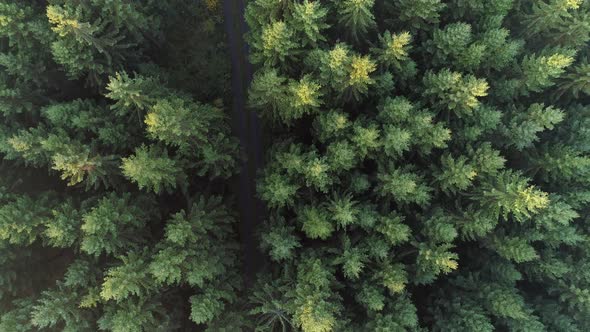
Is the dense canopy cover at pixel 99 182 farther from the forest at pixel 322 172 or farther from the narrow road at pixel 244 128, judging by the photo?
the narrow road at pixel 244 128

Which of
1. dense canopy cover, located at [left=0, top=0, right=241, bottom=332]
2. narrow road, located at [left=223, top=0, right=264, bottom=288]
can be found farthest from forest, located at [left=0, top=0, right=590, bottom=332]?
narrow road, located at [left=223, top=0, right=264, bottom=288]

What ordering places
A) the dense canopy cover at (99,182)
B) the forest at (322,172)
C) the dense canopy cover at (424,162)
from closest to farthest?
the dense canopy cover at (99,182) < the forest at (322,172) < the dense canopy cover at (424,162)

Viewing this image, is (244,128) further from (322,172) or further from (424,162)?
(424,162)

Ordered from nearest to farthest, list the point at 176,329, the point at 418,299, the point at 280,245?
the point at 280,245 < the point at 176,329 < the point at 418,299

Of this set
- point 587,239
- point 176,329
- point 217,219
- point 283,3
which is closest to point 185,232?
point 217,219

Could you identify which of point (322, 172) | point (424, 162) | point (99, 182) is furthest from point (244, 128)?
point (424, 162)

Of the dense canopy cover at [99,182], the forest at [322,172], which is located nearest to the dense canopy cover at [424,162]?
the forest at [322,172]

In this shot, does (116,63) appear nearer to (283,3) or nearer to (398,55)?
(283,3)
